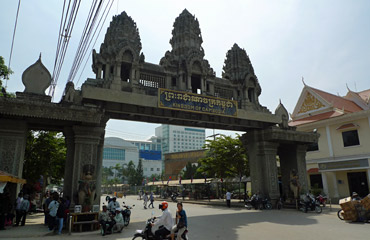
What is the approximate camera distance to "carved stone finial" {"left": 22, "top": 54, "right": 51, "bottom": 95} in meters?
12.5

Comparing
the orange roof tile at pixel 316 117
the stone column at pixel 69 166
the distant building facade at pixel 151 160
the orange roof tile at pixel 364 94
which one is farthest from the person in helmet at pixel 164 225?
the distant building facade at pixel 151 160

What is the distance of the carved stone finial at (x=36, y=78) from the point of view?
41.0ft

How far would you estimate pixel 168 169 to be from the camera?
73.4 meters

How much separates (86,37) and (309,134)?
17610mm

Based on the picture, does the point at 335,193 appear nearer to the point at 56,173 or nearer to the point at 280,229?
the point at 280,229

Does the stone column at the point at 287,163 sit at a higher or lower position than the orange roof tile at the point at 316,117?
lower

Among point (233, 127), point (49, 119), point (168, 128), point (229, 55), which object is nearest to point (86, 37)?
point (49, 119)

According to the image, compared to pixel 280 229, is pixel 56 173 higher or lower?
higher

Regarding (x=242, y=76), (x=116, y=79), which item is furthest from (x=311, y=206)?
(x=116, y=79)

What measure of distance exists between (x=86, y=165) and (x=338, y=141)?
24.1 metres

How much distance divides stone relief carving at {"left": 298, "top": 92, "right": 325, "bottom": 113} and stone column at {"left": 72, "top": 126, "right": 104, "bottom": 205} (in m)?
24.5

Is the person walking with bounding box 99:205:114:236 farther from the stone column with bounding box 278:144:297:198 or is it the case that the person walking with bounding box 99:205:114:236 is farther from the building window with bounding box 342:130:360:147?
the building window with bounding box 342:130:360:147

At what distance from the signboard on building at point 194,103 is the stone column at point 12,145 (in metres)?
7.07

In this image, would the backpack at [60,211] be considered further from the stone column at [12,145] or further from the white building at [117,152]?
the white building at [117,152]
